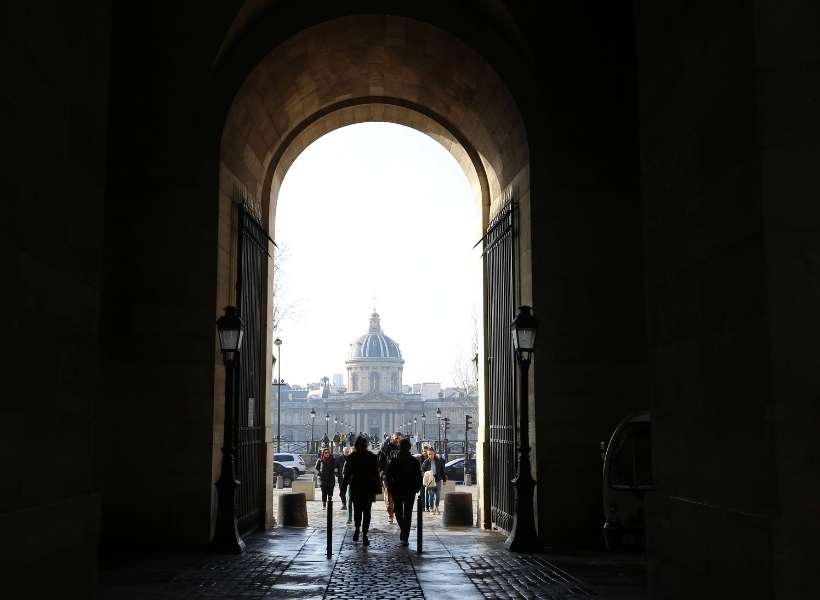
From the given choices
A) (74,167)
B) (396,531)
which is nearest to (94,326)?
(74,167)

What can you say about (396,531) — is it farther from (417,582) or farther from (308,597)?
(308,597)

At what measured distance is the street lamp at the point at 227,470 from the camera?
15.1 meters

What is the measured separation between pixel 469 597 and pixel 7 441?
6.08 m

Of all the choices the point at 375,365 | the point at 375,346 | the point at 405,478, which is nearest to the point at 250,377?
the point at 405,478

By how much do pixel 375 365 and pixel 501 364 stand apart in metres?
167

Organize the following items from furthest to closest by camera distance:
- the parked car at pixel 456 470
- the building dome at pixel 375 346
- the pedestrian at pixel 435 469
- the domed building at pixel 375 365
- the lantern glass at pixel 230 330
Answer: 1. the building dome at pixel 375 346
2. the domed building at pixel 375 365
3. the parked car at pixel 456 470
4. the pedestrian at pixel 435 469
5. the lantern glass at pixel 230 330

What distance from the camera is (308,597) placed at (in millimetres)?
10977

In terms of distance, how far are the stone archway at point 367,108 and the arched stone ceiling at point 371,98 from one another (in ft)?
0.08

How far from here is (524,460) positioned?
1543 cm

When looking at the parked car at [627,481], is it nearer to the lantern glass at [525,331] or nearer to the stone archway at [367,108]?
the lantern glass at [525,331]

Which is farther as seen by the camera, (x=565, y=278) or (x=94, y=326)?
(x=565, y=278)

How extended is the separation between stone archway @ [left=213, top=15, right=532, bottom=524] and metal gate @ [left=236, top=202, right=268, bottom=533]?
0.43m

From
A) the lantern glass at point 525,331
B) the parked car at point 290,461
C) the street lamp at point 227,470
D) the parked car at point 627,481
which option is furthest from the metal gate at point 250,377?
the parked car at point 290,461

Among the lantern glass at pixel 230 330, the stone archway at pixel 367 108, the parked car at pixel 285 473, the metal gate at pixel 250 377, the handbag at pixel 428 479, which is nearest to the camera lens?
the lantern glass at pixel 230 330
